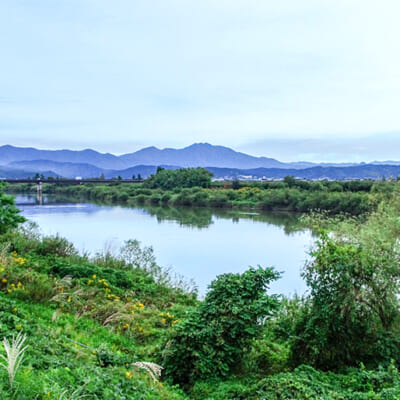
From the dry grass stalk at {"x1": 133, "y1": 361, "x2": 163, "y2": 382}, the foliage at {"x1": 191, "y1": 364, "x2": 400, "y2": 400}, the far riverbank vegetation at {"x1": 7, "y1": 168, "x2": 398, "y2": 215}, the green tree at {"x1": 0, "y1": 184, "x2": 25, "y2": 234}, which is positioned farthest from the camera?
the far riverbank vegetation at {"x1": 7, "y1": 168, "x2": 398, "y2": 215}

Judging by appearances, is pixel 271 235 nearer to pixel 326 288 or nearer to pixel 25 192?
pixel 326 288

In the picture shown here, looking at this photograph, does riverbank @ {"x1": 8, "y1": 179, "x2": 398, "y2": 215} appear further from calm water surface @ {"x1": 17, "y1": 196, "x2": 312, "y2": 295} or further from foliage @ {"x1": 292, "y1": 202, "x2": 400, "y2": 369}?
foliage @ {"x1": 292, "y1": 202, "x2": 400, "y2": 369}

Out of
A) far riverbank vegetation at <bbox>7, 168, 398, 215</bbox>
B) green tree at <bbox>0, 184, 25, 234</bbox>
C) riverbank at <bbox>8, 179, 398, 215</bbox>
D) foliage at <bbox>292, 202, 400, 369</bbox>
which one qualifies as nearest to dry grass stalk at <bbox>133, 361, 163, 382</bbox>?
foliage at <bbox>292, 202, 400, 369</bbox>

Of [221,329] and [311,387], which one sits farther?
[221,329]

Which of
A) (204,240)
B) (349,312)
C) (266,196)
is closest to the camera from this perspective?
(349,312)

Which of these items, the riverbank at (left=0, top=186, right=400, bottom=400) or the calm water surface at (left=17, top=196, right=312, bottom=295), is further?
the calm water surface at (left=17, top=196, right=312, bottom=295)

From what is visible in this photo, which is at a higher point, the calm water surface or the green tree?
the green tree

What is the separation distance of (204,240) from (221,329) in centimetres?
1874

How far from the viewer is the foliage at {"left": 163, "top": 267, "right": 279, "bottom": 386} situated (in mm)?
4945

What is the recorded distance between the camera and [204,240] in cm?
2383

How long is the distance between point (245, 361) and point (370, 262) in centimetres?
221

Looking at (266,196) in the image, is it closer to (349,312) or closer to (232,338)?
(349,312)

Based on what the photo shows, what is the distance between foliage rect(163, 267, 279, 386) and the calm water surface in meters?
6.56

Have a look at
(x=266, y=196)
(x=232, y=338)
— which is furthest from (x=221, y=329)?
A: (x=266, y=196)
